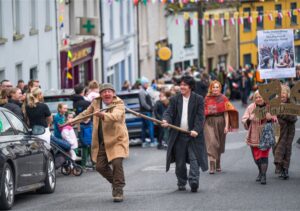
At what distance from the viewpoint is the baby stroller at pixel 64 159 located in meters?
20.5

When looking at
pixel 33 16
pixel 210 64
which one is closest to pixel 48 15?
pixel 33 16

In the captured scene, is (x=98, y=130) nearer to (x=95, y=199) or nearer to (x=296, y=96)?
(x=95, y=199)

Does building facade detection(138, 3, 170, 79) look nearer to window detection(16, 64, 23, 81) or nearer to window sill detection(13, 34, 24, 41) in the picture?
window detection(16, 64, 23, 81)

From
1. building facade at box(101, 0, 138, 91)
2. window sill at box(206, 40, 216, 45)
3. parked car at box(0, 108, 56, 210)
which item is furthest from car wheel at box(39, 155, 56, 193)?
window sill at box(206, 40, 216, 45)

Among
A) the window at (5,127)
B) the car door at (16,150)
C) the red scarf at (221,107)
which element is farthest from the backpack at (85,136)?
the window at (5,127)

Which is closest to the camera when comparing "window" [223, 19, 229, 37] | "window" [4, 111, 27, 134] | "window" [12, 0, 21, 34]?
"window" [4, 111, 27, 134]

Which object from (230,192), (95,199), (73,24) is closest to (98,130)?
(95,199)

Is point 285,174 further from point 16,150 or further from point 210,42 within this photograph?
point 210,42

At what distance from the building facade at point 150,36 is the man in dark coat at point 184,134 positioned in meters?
42.1

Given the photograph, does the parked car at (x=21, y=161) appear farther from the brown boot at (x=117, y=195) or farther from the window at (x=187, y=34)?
the window at (x=187, y=34)

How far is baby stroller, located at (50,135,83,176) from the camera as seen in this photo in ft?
67.3

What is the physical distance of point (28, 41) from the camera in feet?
122

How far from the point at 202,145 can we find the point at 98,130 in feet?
5.96

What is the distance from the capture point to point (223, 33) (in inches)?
2830
